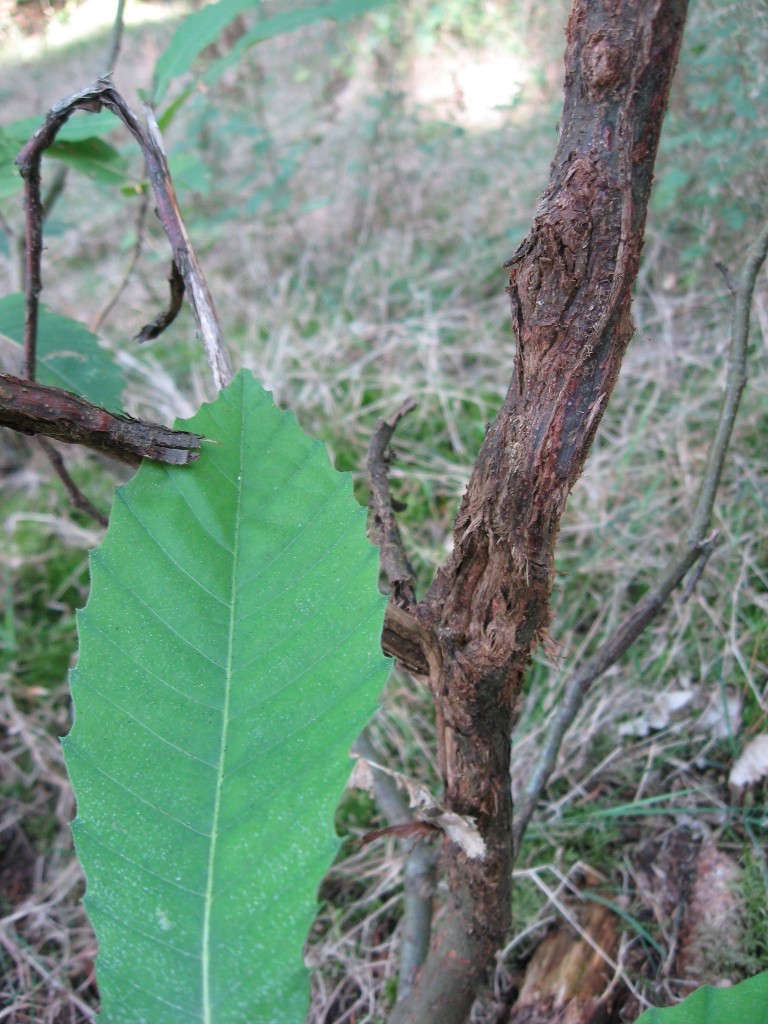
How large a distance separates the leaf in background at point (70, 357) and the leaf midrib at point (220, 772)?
0.50 m

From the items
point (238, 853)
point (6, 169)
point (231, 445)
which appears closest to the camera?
point (238, 853)

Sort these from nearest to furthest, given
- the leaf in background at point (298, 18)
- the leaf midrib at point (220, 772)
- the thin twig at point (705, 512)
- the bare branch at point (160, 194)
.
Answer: the leaf midrib at point (220, 772), the bare branch at point (160, 194), the thin twig at point (705, 512), the leaf in background at point (298, 18)

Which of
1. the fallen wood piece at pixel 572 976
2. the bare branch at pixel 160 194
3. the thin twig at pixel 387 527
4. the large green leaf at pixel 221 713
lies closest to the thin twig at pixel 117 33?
the bare branch at pixel 160 194

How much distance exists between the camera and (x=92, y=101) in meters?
0.73

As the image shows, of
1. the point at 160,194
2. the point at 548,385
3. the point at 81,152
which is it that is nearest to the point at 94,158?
the point at 81,152

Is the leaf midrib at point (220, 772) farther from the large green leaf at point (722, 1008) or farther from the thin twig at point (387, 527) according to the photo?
the large green leaf at point (722, 1008)

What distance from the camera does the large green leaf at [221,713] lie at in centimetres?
51

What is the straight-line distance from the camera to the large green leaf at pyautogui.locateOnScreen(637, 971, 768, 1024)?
0.52 metres

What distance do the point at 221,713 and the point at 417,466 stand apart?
1453 millimetres

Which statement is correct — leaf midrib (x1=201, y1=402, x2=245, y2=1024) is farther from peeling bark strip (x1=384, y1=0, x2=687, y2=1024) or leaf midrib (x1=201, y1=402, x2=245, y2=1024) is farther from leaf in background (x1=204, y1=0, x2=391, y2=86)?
leaf in background (x1=204, y1=0, x2=391, y2=86)

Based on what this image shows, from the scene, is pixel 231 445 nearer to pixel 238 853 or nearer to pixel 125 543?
pixel 125 543

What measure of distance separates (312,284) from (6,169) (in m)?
1.90

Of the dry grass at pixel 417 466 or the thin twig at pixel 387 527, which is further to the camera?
the dry grass at pixel 417 466

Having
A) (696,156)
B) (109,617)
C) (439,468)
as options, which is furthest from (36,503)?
(696,156)
